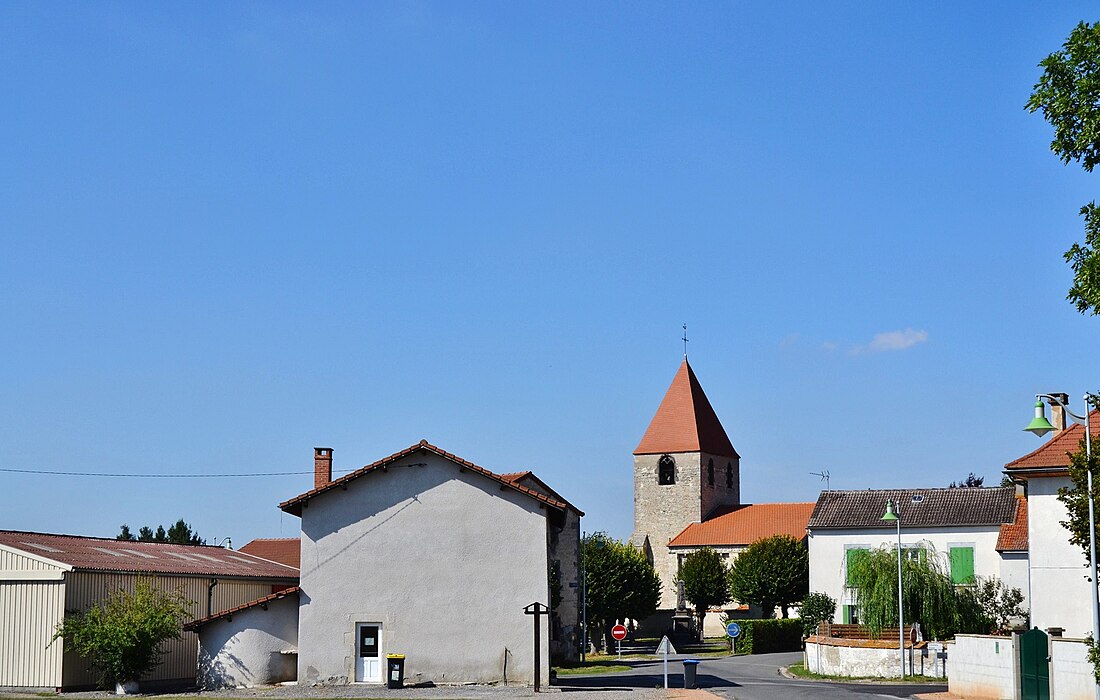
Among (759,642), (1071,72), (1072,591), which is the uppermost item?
(1071,72)

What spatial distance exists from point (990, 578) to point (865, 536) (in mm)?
5306

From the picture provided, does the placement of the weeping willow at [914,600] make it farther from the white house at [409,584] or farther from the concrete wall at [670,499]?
the concrete wall at [670,499]

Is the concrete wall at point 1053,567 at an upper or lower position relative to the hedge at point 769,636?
upper

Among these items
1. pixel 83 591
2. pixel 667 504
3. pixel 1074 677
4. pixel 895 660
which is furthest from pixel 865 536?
pixel 667 504

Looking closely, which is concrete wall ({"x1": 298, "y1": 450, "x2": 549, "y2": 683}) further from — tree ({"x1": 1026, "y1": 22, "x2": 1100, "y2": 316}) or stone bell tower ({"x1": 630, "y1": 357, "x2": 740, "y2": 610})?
stone bell tower ({"x1": 630, "y1": 357, "x2": 740, "y2": 610})

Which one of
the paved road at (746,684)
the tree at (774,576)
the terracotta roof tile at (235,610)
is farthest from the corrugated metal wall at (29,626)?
the tree at (774,576)

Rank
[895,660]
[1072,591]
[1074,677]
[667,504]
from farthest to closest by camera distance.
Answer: [667,504] → [895,660] → [1072,591] → [1074,677]

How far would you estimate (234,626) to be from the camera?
33.1m

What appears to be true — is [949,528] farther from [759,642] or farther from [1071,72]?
[1071,72]

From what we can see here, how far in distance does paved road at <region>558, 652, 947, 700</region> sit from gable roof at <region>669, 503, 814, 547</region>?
132 feet

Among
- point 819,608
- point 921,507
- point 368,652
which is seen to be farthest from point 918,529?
point 368,652

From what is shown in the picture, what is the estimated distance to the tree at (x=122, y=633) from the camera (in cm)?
3195

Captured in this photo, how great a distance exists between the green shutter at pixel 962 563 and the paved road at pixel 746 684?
11.5 metres

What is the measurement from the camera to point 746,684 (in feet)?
112
